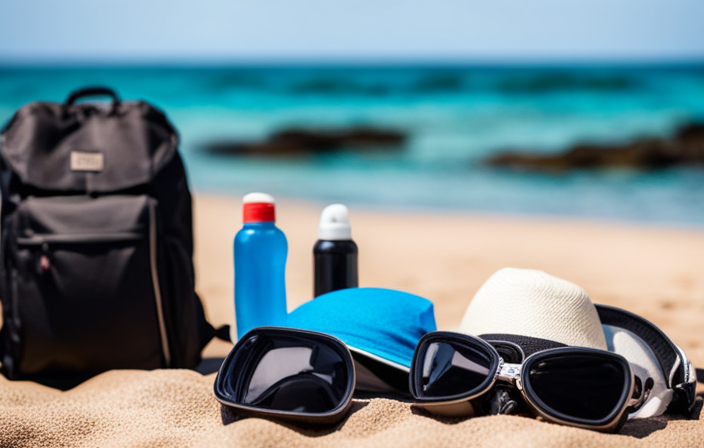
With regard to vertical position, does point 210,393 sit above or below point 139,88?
below

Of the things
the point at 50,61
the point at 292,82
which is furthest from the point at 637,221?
the point at 50,61

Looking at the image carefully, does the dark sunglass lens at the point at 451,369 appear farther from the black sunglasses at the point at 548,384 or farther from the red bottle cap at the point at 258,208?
the red bottle cap at the point at 258,208

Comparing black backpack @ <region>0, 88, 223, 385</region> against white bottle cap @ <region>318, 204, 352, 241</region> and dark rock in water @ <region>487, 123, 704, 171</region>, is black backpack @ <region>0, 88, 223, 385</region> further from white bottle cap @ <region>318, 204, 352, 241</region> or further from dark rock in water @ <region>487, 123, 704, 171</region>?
dark rock in water @ <region>487, 123, 704, 171</region>

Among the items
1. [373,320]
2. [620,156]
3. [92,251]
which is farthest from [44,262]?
[620,156]

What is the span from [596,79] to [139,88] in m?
11.1

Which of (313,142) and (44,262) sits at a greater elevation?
(44,262)

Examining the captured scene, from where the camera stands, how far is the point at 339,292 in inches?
70.9

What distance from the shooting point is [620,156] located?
1045 cm

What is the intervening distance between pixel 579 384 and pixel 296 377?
1.91ft

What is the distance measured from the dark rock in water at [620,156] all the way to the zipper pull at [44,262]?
877 cm

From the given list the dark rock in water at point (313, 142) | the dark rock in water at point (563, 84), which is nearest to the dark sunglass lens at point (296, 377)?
the dark rock in water at point (313, 142)

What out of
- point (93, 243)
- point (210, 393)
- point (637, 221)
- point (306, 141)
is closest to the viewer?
point (210, 393)

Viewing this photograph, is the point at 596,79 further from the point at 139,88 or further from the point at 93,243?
the point at 93,243

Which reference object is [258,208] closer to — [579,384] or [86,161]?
[86,161]
